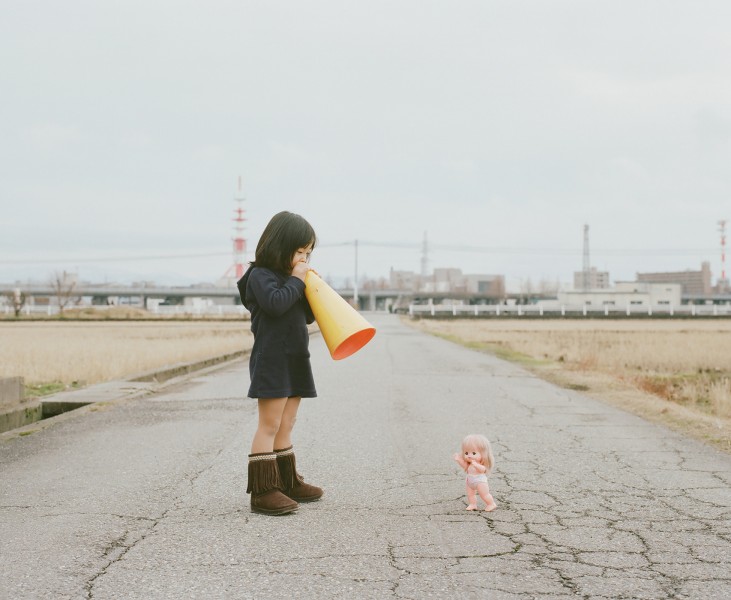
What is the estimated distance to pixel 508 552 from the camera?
373 cm

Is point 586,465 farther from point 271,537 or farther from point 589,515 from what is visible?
point 271,537

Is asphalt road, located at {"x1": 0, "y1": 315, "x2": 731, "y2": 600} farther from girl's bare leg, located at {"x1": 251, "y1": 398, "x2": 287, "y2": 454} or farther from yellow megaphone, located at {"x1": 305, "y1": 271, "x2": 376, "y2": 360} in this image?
yellow megaphone, located at {"x1": 305, "y1": 271, "x2": 376, "y2": 360}

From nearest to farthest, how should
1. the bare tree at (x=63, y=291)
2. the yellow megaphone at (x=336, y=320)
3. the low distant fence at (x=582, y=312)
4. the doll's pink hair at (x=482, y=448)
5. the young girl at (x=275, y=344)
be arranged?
the yellow megaphone at (x=336, y=320) → the young girl at (x=275, y=344) → the doll's pink hair at (x=482, y=448) → the low distant fence at (x=582, y=312) → the bare tree at (x=63, y=291)

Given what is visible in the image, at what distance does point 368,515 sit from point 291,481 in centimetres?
58

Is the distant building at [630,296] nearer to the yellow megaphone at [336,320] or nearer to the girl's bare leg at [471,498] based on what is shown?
the girl's bare leg at [471,498]

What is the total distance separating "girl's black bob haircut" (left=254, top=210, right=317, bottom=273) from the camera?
4.51m

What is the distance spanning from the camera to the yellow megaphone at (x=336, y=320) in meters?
4.34

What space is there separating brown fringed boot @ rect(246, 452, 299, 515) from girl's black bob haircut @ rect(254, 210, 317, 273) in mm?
1107

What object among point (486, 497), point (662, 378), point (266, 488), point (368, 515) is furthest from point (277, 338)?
point (662, 378)

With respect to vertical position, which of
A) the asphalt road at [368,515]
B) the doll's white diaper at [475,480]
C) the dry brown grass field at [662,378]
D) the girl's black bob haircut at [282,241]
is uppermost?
the girl's black bob haircut at [282,241]

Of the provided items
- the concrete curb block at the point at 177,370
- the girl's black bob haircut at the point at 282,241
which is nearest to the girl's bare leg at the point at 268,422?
the girl's black bob haircut at the point at 282,241

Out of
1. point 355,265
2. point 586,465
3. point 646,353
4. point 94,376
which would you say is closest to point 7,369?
point 94,376

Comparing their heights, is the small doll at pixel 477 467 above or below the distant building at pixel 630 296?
below

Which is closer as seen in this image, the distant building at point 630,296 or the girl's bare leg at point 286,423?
the girl's bare leg at point 286,423
